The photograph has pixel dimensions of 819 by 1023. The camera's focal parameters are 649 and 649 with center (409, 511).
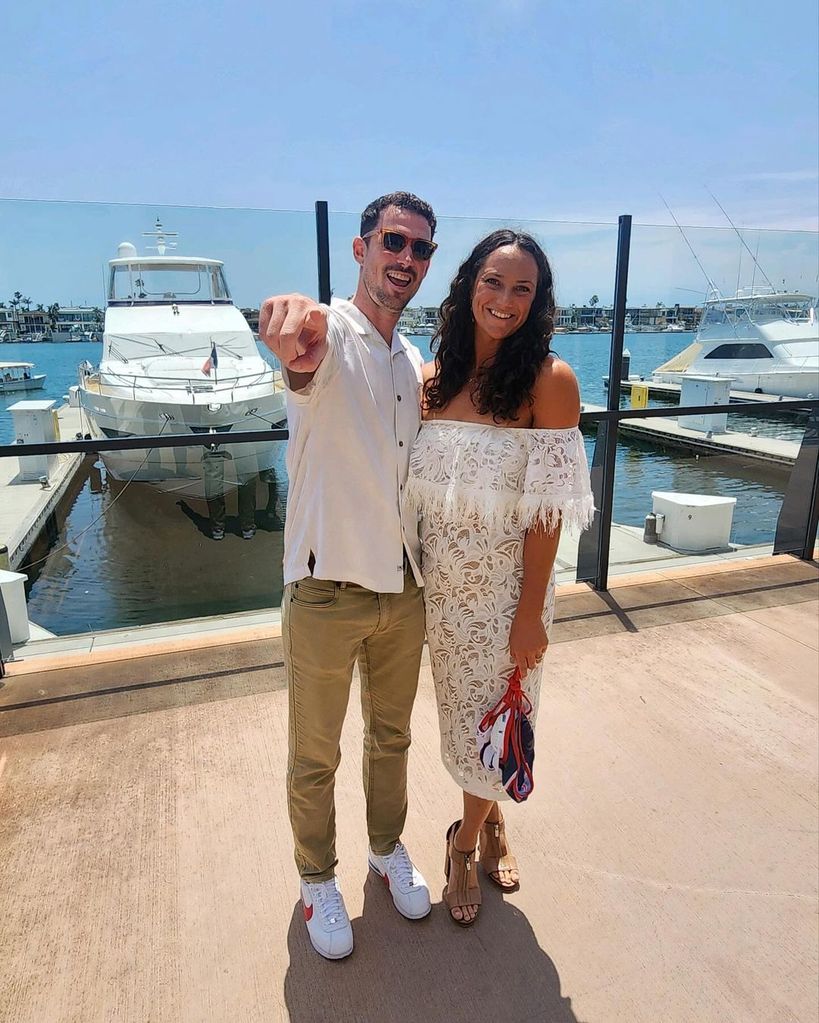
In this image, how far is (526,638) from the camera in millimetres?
1555

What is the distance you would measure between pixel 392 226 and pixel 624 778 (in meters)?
1.88

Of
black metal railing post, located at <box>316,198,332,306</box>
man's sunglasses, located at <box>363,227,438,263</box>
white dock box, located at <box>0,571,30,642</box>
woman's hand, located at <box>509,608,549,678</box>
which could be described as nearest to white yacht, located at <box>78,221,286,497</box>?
black metal railing post, located at <box>316,198,332,306</box>

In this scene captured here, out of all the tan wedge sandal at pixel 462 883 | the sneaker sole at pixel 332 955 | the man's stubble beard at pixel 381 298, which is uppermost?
the man's stubble beard at pixel 381 298

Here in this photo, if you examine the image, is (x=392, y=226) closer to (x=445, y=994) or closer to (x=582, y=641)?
(x=445, y=994)

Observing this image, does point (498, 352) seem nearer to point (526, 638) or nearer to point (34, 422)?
point (526, 638)

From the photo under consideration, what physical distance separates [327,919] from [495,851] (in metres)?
0.51

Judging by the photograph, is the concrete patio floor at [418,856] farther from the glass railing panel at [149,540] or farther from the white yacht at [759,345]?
the white yacht at [759,345]

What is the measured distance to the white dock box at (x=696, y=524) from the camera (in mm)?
4465

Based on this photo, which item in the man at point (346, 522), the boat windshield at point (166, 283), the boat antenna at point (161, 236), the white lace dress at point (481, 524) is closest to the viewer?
the man at point (346, 522)

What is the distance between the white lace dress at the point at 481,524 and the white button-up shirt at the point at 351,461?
0.08 m

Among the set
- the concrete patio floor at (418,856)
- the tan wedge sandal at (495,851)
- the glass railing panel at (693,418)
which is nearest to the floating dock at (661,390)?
the glass railing panel at (693,418)

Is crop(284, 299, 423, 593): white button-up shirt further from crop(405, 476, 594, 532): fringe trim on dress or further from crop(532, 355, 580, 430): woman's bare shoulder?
crop(532, 355, 580, 430): woman's bare shoulder

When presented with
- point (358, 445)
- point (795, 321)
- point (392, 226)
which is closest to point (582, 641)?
point (358, 445)

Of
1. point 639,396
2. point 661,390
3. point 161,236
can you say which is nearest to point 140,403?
point 161,236
